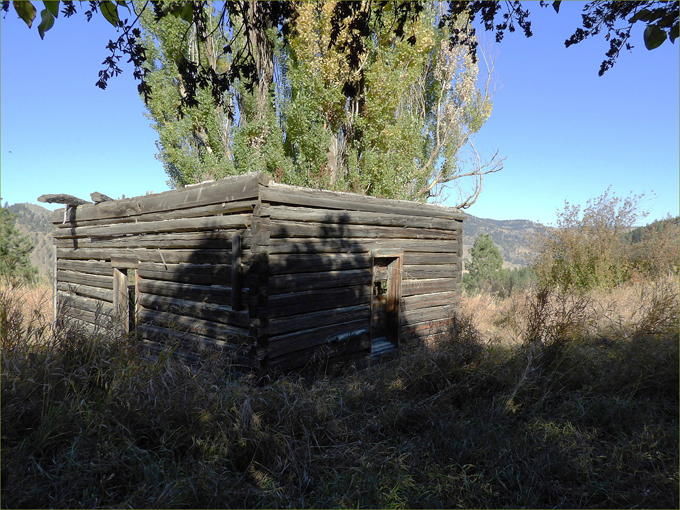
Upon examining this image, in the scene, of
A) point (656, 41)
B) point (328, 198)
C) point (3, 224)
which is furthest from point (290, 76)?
point (3, 224)

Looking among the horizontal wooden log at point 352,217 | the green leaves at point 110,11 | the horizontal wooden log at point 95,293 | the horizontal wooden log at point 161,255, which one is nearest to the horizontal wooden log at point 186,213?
the horizontal wooden log at point 352,217

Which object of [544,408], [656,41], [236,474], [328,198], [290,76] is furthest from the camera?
[290,76]

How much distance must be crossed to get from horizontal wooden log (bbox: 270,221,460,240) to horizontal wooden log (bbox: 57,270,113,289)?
4995 millimetres

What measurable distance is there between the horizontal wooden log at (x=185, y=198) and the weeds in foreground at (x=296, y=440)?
2.46 meters

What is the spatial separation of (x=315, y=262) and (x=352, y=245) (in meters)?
0.91

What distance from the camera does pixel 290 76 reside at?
14.1 meters

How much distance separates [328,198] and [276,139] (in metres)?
9.62

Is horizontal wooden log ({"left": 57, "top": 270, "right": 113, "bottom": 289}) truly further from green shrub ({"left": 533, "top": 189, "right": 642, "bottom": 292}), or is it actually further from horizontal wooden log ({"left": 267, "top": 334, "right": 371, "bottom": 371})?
green shrub ({"left": 533, "top": 189, "right": 642, "bottom": 292})

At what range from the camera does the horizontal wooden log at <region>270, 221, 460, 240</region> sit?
5.45 metres

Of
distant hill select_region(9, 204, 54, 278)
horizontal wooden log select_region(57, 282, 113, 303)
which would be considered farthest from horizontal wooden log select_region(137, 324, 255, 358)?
distant hill select_region(9, 204, 54, 278)

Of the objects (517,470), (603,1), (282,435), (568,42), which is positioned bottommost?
(517,470)

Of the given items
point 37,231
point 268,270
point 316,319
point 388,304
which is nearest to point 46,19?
point 268,270

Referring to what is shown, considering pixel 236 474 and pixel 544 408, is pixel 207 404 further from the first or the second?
pixel 544 408

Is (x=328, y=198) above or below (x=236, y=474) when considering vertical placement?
above
